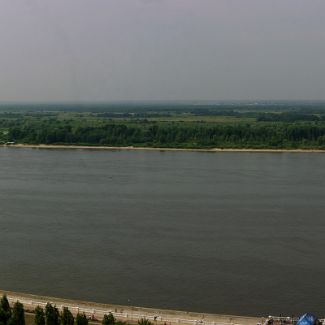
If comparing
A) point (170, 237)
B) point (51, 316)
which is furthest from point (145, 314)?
point (170, 237)

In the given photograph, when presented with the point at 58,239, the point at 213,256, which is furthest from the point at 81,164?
the point at 213,256

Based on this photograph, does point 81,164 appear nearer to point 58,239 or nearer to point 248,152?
point 248,152

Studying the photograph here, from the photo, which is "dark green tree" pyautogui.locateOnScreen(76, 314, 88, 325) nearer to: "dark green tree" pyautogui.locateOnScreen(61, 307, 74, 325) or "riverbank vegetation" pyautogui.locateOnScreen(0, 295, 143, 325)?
"riverbank vegetation" pyautogui.locateOnScreen(0, 295, 143, 325)

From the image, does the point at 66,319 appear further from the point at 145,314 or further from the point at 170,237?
the point at 170,237

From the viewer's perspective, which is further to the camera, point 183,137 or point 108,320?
point 183,137

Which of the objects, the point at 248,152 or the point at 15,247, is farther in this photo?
the point at 248,152

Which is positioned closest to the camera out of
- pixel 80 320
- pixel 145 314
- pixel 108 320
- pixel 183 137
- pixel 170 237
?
pixel 80 320
